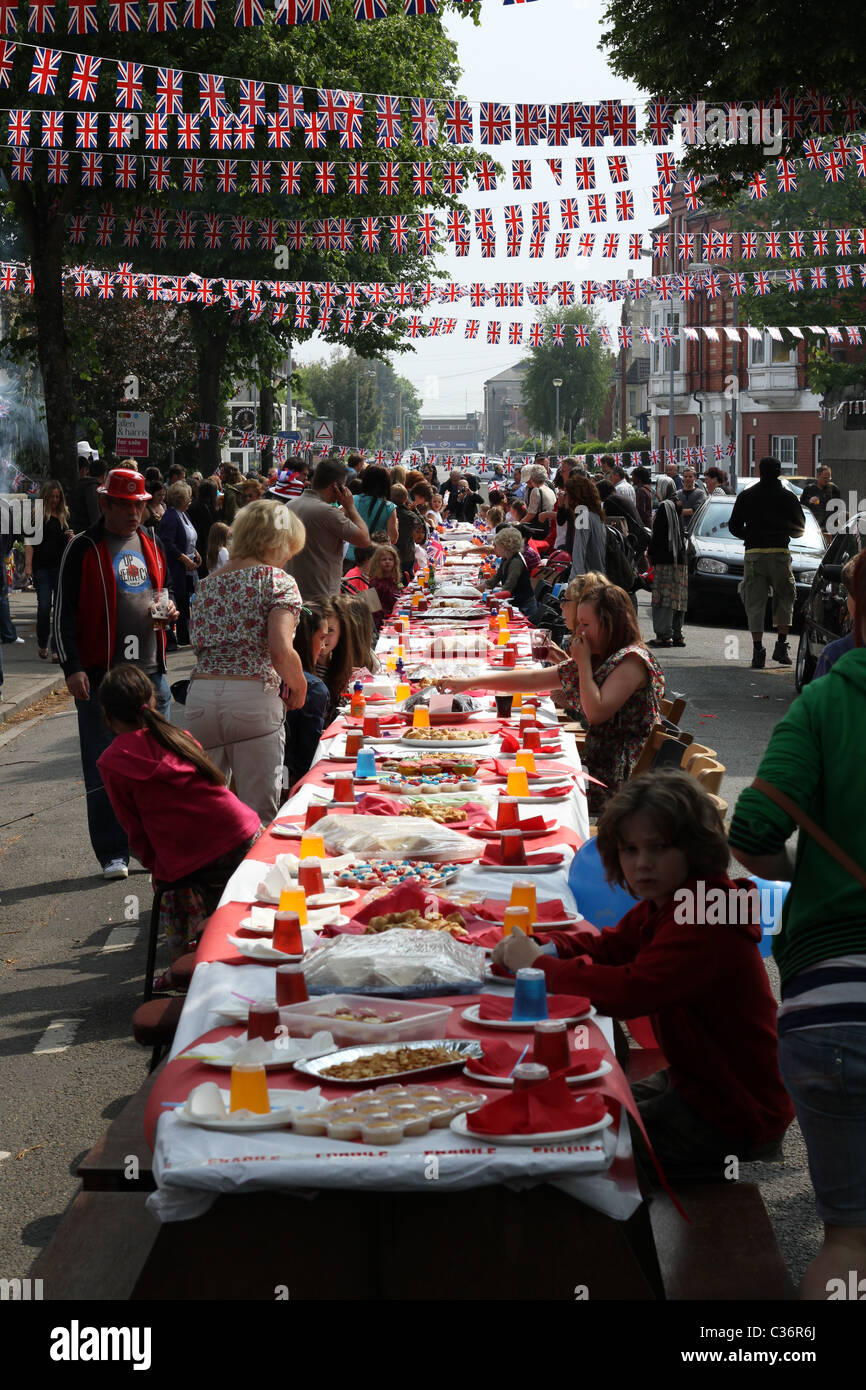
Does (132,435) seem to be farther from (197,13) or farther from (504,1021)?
(504,1021)

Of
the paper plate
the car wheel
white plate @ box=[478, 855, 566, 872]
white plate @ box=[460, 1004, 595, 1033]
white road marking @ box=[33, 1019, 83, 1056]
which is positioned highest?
white plate @ box=[478, 855, 566, 872]

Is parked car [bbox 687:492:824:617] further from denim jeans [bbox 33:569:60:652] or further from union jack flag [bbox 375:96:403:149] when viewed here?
denim jeans [bbox 33:569:60:652]

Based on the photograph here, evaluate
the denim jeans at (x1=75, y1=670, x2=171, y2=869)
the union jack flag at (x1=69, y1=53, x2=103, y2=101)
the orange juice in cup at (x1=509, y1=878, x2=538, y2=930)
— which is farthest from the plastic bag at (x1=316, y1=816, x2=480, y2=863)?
the union jack flag at (x1=69, y1=53, x2=103, y2=101)

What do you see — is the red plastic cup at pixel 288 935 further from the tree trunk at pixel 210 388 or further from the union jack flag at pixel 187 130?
the tree trunk at pixel 210 388

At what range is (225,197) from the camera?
112ft

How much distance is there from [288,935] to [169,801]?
5.33ft

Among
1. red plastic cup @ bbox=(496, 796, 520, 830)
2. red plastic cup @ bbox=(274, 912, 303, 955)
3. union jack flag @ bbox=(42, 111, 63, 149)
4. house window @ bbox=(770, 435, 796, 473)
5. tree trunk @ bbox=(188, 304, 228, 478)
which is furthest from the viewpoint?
house window @ bbox=(770, 435, 796, 473)

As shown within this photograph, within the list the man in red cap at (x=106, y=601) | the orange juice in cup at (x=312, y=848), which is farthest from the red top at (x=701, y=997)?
the man in red cap at (x=106, y=601)

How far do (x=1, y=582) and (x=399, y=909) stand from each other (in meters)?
13.8

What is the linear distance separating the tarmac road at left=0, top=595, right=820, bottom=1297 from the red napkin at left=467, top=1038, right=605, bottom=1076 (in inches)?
43.4

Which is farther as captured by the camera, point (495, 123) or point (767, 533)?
point (767, 533)

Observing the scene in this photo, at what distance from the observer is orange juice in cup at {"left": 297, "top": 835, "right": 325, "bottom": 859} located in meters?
5.34

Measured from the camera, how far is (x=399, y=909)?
4.62m

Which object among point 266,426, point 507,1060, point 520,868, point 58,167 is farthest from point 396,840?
point 266,426
